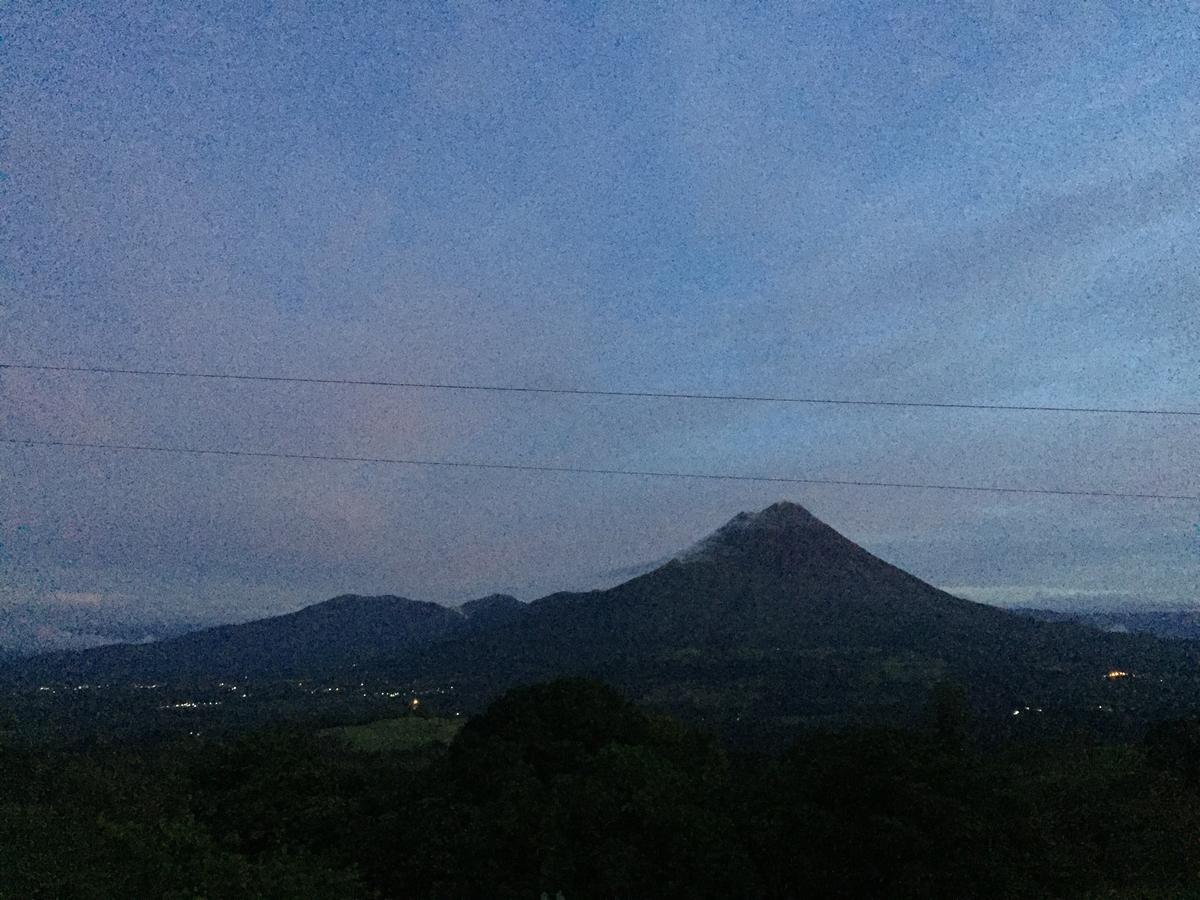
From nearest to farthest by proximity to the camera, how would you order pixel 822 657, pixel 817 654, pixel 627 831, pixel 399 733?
pixel 627 831 → pixel 399 733 → pixel 822 657 → pixel 817 654

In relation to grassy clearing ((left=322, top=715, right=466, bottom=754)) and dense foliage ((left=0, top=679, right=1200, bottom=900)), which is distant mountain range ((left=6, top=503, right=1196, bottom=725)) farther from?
dense foliage ((left=0, top=679, right=1200, bottom=900))

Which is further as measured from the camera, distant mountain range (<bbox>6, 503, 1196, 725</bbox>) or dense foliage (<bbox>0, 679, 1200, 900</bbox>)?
distant mountain range (<bbox>6, 503, 1196, 725</bbox>)

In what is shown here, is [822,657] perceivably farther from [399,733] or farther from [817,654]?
[399,733]

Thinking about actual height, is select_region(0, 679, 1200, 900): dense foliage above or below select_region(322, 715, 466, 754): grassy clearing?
above

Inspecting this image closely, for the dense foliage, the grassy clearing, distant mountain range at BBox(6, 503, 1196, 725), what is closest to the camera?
the dense foliage

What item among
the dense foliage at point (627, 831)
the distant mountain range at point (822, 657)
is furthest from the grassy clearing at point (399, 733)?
the distant mountain range at point (822, 657)

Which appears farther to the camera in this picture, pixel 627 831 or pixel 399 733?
pixel 399 733

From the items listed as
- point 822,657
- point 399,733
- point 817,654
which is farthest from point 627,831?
point 817,654

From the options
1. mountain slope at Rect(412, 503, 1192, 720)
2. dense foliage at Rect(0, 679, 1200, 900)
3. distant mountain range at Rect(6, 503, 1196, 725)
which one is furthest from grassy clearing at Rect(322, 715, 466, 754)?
mountain slope at Rect(412, 503, 1192, 720)

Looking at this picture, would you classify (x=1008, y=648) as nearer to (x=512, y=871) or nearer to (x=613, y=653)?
(x=613, y=653)
